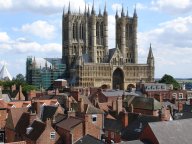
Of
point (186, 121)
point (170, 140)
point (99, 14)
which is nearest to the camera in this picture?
point (170, 140)

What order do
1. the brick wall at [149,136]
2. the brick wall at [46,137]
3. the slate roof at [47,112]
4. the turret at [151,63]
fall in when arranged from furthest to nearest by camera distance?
the turret at [151,63] < the slate roof at [47,112] < the brick wall at [46,137] < the brick wall at [149,136]

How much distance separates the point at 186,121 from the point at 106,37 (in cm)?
12694

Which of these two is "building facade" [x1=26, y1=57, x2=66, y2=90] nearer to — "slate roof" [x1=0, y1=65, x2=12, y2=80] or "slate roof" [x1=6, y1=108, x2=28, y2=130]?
"slate roof" [x1=0, y1=65, x2=12, y2=80]

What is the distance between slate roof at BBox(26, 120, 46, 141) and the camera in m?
39.9

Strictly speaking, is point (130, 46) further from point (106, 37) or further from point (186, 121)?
point (186, 121)

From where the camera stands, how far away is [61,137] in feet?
134

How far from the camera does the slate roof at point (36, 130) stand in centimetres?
3991

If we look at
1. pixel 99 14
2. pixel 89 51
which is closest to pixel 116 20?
pixel 99 14

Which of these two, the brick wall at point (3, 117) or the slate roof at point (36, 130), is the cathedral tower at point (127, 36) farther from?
the slate roof at point (36, 130)

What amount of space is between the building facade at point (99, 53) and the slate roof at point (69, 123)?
106 metres

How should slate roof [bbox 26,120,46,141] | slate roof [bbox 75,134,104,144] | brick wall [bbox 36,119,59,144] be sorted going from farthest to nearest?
slate roof [bbox 26,120,46,141] → brick wall [bbox 36,119,59,144] → slate roof [bbox 75,134,104,144]

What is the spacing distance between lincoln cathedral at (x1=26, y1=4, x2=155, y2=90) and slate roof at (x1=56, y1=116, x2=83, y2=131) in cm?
10577

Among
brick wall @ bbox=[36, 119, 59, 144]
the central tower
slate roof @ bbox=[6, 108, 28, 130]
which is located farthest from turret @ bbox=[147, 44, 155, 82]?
brick wall @ bbox=[36, 119, 59, 144]

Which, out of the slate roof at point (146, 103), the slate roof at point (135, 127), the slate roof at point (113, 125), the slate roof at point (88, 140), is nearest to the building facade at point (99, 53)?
the slate roof at point (146, 103)
